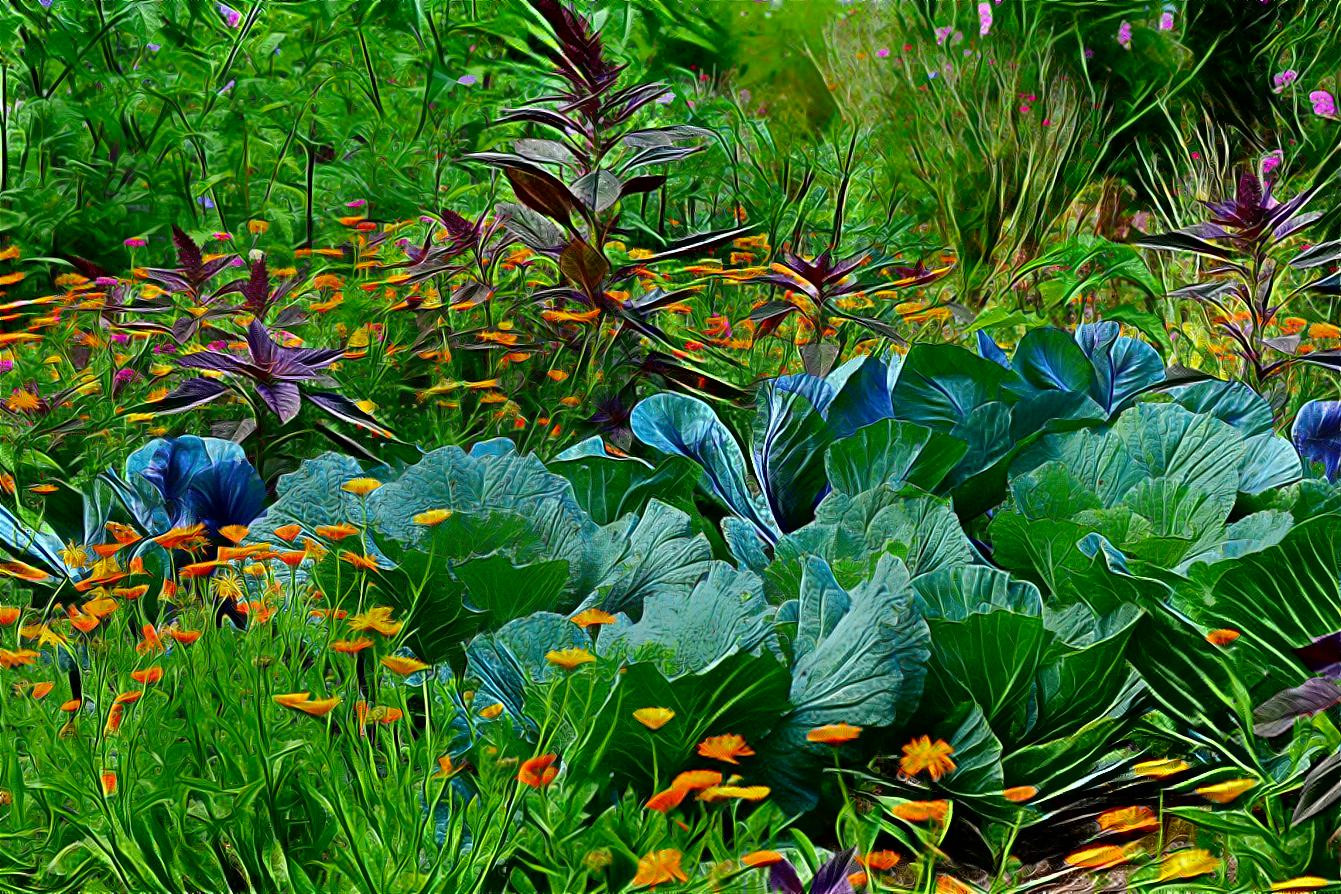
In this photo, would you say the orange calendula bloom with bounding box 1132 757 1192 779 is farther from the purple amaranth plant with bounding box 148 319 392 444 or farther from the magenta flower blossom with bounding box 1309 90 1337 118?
the magenta flower blossom with bounding box 1309 90 1337 118

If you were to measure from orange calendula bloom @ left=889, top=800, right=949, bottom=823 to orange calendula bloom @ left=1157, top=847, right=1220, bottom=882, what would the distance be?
203 millimetres

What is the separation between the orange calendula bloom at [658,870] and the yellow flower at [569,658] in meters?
0.20

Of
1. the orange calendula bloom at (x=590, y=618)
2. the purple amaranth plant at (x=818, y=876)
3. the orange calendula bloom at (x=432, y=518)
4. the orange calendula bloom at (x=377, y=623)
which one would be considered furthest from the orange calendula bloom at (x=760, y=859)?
the orange calendula bloom at (x=432, y=518)

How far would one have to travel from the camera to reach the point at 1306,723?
132cm

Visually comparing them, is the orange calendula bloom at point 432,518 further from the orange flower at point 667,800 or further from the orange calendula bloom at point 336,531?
the orange flower at point 667,800

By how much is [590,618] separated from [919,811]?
40 cm

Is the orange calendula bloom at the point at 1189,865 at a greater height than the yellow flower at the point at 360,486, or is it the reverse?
the yellow flower at the point at 360,486

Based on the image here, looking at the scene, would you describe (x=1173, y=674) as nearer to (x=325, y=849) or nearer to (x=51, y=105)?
(x=325, y=849)

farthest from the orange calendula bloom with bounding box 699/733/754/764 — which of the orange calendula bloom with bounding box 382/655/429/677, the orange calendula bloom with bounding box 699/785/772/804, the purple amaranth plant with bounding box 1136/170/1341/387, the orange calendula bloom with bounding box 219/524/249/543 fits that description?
the purple amaranth plant with bounding box 1136/170/1341/387

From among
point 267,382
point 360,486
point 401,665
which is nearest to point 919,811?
point 401,665

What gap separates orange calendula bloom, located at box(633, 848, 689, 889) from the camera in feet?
3.72

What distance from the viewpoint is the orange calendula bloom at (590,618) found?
1.44 m

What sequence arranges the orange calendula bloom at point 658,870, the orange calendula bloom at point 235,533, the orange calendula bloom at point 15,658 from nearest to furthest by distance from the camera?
the orange calendula bloom at point 658,870
the orange calendula bloom at point 15,658
the orange calendula bloom at point 235,533

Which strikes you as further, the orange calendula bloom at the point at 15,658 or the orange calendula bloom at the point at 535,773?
the orange calendula bloom at the point at 15,658
